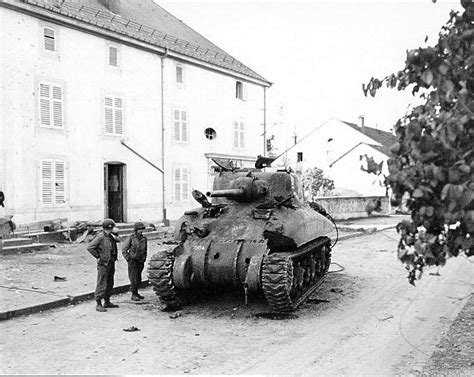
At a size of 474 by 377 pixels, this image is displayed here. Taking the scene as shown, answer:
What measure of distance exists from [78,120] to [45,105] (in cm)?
140

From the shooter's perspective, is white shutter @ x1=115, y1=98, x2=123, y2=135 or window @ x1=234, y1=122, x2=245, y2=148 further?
window @ x1=234, y1=122, x2=245, y2=148

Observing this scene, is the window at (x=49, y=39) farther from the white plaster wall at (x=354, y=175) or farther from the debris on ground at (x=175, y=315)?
the white plaster wall at (x=354, y=175)

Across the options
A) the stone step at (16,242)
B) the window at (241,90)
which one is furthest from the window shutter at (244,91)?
Answer: the stone step at (16,242)

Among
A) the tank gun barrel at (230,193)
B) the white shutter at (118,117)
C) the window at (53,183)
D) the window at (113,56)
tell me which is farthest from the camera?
the white shutter at (118,117)

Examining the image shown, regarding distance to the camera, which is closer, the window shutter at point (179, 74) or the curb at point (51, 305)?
the curb at point (51, 305)

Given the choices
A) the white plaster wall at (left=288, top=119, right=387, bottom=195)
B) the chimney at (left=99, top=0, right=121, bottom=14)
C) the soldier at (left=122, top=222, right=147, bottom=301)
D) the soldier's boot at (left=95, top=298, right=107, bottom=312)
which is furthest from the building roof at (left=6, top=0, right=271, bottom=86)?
the white plaster wall at (left=288, top=119, right=387, bottom=195)

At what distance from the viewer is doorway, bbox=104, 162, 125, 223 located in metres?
21.0

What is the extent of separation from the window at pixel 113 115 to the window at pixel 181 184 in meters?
3.53

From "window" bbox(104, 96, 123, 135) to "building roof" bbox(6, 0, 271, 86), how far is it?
2.47 metres

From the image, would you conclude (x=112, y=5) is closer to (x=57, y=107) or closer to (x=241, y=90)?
(x=57, y=107)

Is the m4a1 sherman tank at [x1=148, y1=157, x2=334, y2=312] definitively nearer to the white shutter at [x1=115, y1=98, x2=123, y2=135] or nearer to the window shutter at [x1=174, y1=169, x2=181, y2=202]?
the white shutter at [x1=115, y1=98, x2=123, y2=135]

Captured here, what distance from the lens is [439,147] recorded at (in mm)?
3871

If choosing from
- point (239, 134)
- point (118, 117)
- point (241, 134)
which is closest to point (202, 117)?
point (239, 134)

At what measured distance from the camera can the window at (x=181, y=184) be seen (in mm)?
23375
